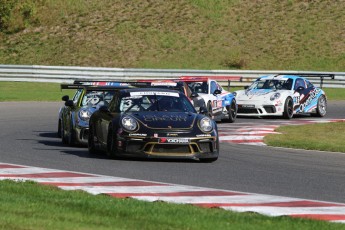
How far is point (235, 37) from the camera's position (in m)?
55.0

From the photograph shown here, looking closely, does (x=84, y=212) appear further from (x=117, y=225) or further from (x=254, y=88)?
(x=254, y=88)

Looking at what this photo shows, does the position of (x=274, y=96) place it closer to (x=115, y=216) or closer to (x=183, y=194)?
(x=183, y=194)

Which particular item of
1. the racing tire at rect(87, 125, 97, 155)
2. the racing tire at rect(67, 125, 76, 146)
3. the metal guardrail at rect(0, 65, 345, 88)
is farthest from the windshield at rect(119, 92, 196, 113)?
the metal guardrail at rect(0, 65, 345, 88)

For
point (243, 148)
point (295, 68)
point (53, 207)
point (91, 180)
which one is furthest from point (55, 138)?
point (295, 68)

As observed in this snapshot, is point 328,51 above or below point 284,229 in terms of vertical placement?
below

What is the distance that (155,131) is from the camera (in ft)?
56.3

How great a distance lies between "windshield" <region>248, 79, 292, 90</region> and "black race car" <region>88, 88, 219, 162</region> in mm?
12940

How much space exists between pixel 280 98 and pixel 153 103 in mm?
12610

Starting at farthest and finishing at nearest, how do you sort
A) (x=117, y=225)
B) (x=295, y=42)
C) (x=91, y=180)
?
(x=295, y=42) < (x=91, y=180) < (x=117, y=225)

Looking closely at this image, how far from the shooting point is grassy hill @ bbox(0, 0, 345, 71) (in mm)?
52406

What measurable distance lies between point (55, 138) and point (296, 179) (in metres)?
8.93

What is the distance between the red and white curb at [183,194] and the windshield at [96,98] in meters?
→ 6.11

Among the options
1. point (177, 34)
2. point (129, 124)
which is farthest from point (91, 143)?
point (177, 34)

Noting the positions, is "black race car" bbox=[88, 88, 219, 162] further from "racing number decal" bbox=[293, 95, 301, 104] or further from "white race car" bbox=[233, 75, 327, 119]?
"racing number decal" bbox=[293, 95, 301, 104]
